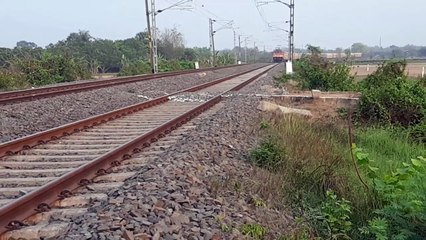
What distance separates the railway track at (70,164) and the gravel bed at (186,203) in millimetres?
366

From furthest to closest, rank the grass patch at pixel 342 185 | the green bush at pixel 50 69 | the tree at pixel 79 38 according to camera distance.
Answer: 1. the tree at pixel 79 38
2. the green bush at pixel 50 69
3. the grass patch at pixel 342 185

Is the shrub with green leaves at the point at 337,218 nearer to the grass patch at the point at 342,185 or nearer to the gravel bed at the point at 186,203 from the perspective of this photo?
the grass patch at the point at 342,185

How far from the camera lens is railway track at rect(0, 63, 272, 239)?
4.68m

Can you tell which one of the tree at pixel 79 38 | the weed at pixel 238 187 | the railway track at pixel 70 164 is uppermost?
the tree at pixel 79 38

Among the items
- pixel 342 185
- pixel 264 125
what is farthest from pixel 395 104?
pixel 342 185

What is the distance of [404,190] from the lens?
5.41 meters

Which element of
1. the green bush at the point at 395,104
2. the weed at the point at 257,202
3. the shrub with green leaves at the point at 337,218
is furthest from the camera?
the green bush at the point at 395,104

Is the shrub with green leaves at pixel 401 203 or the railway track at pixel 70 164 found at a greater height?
the railway track at pixel 70 164

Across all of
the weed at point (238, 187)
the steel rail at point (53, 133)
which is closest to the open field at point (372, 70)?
the steel rail at point (53, 133)

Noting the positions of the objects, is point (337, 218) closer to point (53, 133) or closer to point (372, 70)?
point (53, 133)

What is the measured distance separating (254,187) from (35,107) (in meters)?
8.80

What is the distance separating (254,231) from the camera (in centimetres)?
471

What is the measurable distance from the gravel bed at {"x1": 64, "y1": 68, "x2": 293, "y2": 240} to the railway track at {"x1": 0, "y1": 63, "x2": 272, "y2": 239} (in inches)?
14.4

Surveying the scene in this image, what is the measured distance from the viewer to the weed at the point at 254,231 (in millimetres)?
4645
